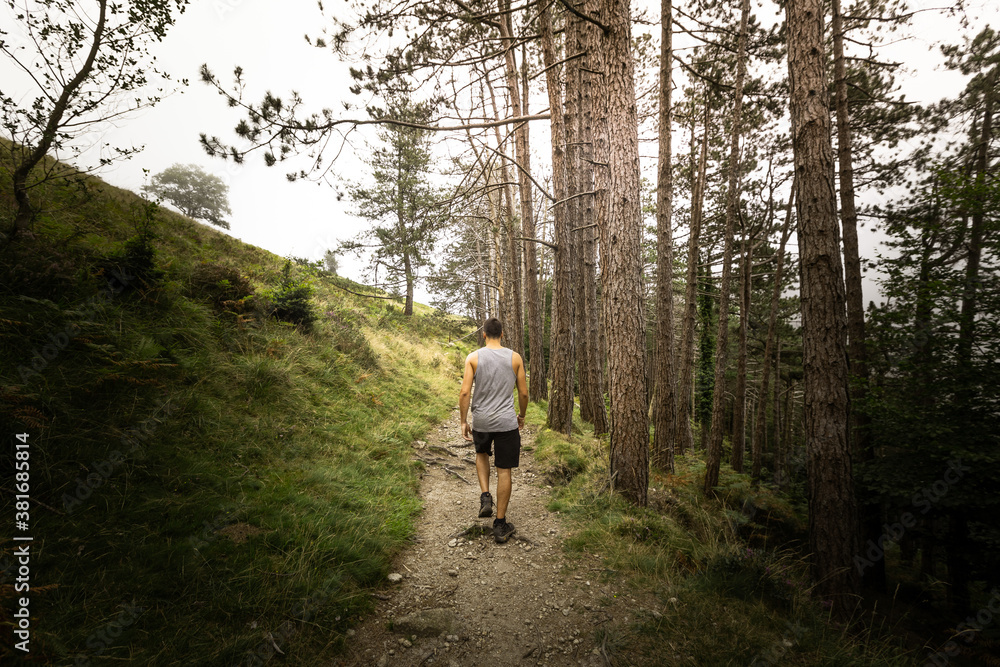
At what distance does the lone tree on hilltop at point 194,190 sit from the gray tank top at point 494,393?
Result: 2865 cm

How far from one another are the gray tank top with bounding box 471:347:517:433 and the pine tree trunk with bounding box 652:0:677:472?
19.6 feet

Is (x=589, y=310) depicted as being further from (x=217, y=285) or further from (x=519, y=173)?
(x=217, y=285)

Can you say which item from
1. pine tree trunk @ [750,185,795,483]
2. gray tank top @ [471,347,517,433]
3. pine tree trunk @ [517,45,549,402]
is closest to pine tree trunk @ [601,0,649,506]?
gray tank top @ [471,347,517,433]

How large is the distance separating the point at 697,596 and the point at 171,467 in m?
4.75

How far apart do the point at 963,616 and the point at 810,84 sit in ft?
32.5

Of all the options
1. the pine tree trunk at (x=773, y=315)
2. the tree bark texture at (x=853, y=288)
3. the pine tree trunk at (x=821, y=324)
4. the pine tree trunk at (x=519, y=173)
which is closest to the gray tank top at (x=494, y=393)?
the pine tree trunk at (x=821, y=324)

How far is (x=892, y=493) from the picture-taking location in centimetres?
623

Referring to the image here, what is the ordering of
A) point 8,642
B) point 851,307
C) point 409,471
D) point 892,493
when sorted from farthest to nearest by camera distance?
1. point 851,307
2. point 892,493
3. point 409,471
4. point 8,642

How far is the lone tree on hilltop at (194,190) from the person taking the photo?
79.5ft

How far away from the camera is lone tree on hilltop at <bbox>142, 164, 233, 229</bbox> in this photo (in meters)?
24.2

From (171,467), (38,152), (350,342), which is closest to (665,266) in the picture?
(350,342)

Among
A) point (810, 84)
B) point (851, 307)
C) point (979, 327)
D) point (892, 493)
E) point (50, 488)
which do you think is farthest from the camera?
point (851, 307)

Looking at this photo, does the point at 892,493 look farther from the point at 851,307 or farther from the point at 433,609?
the point at 433,609

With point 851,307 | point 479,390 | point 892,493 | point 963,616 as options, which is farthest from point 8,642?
point 963,616
